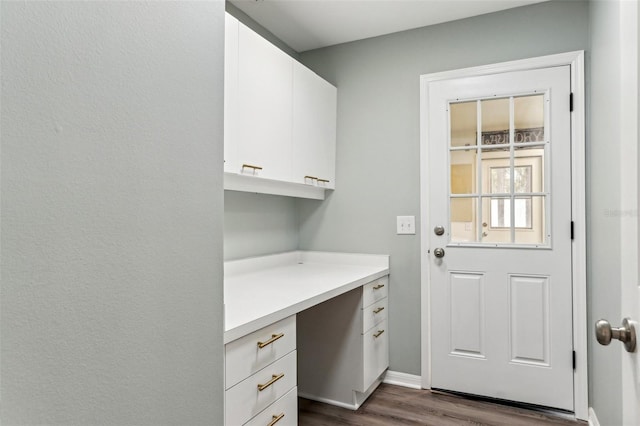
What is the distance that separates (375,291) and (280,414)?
1111mm

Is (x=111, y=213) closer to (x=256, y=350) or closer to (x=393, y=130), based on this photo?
(x=256, y=350)

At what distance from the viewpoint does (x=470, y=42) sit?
8.29 ft

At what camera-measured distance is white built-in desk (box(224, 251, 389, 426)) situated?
135 centimetres

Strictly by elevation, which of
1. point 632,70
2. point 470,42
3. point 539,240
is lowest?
point 539,240

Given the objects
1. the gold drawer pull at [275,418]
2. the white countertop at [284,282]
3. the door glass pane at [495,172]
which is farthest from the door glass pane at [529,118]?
the gold drawer pull at [275,418]

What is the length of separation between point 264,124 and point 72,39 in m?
1.50

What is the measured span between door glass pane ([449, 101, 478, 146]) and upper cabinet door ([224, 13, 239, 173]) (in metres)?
1.42

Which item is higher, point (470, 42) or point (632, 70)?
point (470, 42)

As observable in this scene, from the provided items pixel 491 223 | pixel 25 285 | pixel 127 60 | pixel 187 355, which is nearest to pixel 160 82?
pixel 127 60

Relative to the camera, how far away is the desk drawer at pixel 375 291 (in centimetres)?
233

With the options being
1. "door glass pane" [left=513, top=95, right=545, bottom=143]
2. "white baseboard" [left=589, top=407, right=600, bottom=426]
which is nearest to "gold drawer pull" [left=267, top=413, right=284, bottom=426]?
"white baseboard" [left=589, top=407, right=600, bottom=426]

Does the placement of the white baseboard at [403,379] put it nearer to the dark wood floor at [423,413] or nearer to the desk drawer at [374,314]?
the dark wood floor at [423,413]

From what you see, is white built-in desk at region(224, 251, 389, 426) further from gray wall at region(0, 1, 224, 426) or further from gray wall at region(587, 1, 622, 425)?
gray wall at region(587, 1, 622, 425)

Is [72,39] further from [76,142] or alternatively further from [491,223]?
[491,223]
